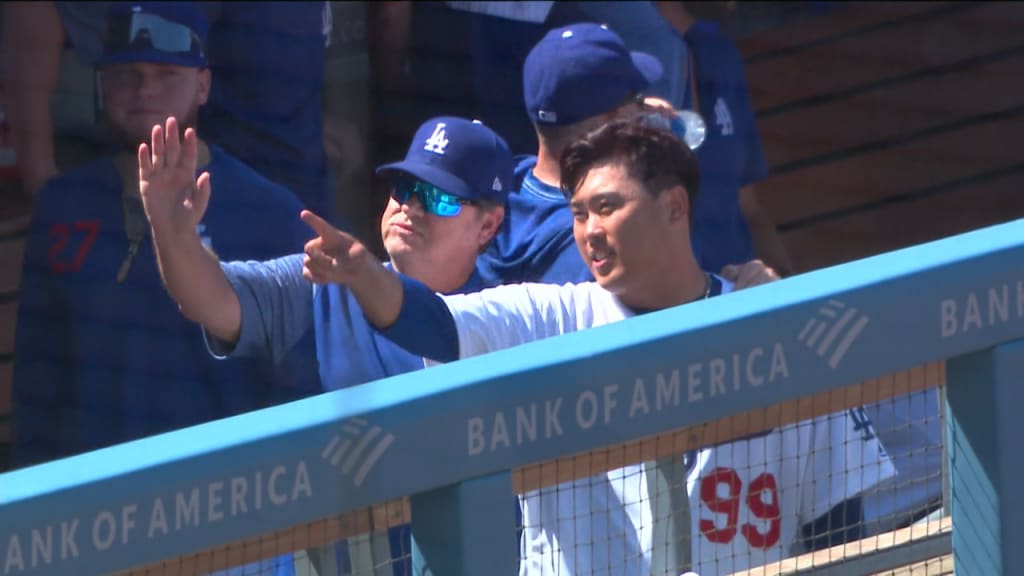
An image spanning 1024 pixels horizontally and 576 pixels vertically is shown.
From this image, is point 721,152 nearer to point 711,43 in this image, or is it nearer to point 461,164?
point 711,43

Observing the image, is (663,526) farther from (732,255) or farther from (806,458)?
(732,255)

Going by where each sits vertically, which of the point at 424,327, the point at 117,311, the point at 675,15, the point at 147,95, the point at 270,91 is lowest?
the point at 424,327

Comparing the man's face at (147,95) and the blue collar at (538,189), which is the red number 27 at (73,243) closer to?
the man's face at (147,95)

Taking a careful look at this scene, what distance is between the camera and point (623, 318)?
66.0 inches

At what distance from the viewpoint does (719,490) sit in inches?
58.7

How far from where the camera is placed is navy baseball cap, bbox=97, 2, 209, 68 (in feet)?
7.70

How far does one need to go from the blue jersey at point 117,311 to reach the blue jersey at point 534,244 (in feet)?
0.95

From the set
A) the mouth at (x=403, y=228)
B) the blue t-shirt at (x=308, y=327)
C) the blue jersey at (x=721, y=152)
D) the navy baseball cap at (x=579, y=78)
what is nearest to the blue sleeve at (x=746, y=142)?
the blue jersey at (x=721, y=152)

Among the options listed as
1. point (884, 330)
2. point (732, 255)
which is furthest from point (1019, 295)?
point (732, 255)

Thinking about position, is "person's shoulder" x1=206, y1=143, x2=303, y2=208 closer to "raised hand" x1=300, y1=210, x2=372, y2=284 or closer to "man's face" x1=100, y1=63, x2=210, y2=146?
"man's face" x1=100, y1=63, x2=210, y2=146

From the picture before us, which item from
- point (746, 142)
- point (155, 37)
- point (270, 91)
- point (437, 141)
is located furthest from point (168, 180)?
point (746, 142)

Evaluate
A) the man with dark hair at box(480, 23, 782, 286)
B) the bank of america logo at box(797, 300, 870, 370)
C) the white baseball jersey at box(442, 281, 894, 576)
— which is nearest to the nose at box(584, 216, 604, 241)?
the white baseball jersey at box(442, 281, 894, 576)

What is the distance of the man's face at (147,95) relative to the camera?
7.58 feet

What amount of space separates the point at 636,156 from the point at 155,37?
861 mm
